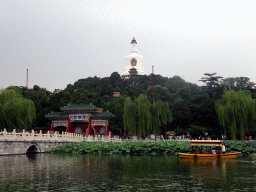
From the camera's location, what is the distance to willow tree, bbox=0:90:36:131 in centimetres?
2898

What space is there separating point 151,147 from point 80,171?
12716mm

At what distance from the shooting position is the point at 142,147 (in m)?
28.5

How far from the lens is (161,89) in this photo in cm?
5816

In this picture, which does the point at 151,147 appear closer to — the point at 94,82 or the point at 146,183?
the point at 146,183

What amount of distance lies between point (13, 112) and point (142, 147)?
1194 centimetres

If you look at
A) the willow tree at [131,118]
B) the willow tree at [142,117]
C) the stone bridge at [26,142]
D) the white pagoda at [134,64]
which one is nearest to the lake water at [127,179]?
the stone bridge at [26,142]

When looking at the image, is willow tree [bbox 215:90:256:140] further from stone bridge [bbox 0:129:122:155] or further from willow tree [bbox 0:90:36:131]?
willow tree [bbox 0:90:36:131]

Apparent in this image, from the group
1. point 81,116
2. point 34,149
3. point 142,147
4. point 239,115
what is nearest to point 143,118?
point 142,147

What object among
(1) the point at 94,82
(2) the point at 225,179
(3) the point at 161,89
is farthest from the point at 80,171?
(1) the point at 94,82

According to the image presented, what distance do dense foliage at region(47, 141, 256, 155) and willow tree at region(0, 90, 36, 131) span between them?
12.7 ft

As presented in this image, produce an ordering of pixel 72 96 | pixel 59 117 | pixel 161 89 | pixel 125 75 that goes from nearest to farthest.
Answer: pixel 59 117 < pixel 72 96 < pixel 161 89 < pixel 125 75

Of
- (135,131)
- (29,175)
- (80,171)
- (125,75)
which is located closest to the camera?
(29,175)

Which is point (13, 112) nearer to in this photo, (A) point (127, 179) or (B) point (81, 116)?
(B) point (81, 116)

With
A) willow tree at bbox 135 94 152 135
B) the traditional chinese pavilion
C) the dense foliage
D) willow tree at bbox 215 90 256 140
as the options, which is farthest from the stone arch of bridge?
willow tree at bbox 215 90 256 140
